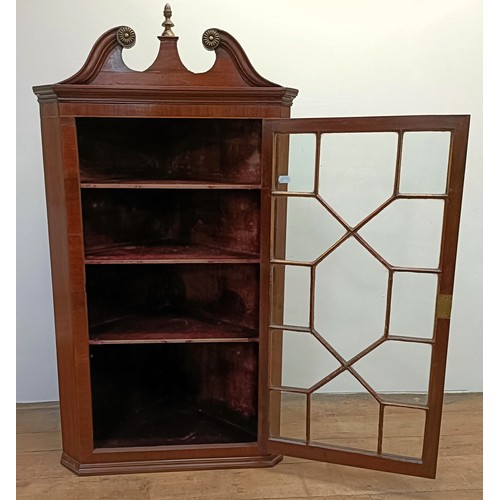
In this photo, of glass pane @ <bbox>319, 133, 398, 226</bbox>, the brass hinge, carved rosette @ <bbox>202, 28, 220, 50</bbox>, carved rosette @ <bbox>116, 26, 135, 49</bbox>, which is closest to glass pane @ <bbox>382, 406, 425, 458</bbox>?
the brass hinge

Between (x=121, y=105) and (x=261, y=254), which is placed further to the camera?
(x=261, y=254)

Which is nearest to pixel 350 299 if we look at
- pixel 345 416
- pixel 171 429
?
pixel 345 416

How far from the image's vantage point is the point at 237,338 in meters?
1.83

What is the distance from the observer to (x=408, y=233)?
5.79 feet

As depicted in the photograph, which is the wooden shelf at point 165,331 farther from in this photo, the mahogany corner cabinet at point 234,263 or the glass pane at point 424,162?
the glass pane at point 424,162

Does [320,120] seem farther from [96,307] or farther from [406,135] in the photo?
[96,307]

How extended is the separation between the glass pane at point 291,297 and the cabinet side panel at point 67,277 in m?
0.63

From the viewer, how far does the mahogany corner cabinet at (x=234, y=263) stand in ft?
5.35

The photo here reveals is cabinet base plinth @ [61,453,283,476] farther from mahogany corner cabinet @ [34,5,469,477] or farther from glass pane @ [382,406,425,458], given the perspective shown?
glass pane @ [382,406,425,458]

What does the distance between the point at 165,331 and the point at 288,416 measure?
25.6 inches

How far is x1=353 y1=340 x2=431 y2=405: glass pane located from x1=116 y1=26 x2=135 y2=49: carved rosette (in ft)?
4.11

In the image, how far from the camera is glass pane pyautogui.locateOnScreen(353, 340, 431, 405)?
1.78 m
